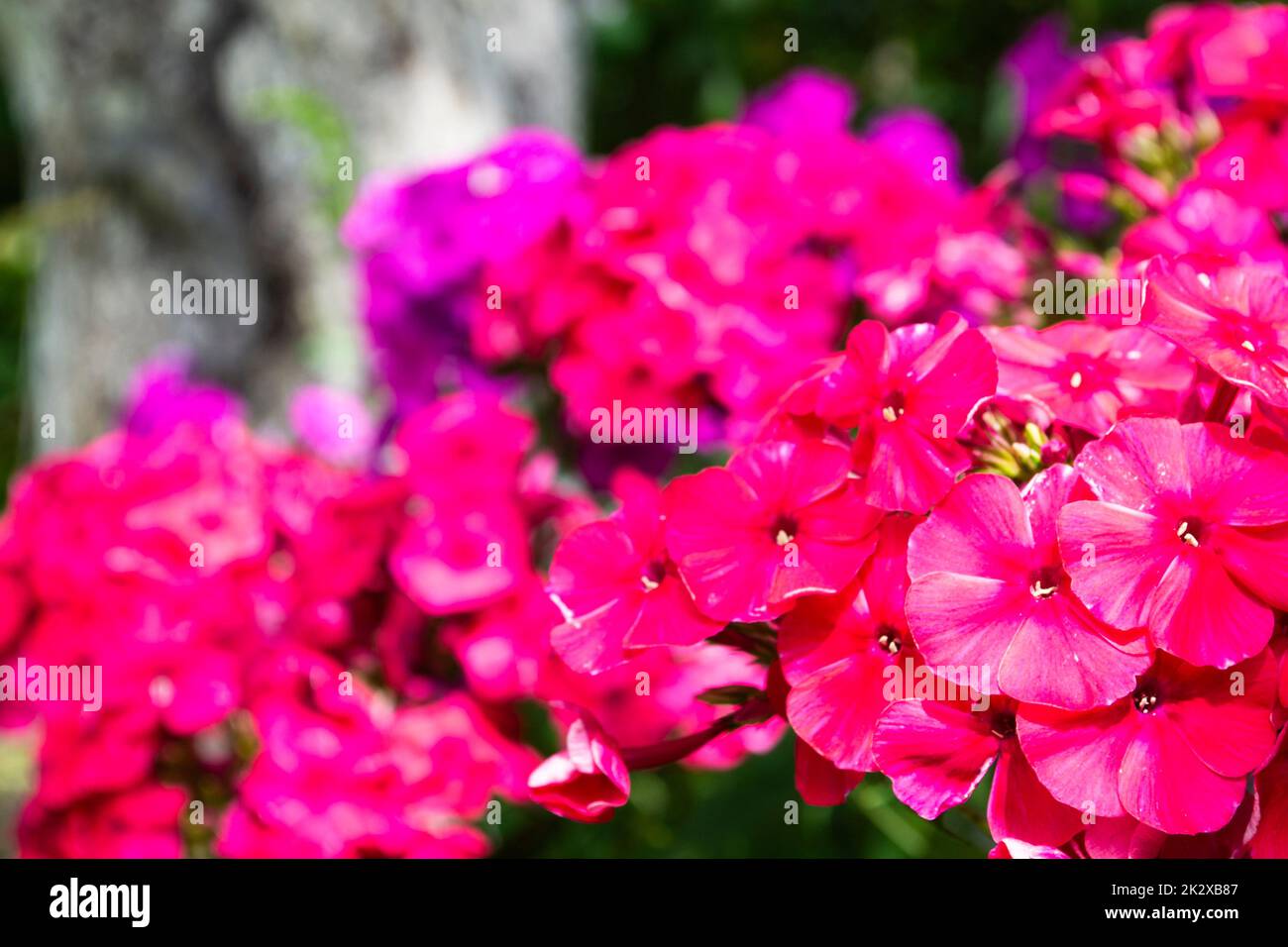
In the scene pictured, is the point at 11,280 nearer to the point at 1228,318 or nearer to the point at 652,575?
the point at 652,575

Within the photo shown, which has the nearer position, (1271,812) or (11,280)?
(1271,812)

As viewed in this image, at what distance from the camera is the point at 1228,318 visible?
0.53 meters

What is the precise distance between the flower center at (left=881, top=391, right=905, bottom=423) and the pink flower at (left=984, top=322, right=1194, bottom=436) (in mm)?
49

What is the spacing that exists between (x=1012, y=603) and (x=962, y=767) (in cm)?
7

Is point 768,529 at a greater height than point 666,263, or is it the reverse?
point 666,263

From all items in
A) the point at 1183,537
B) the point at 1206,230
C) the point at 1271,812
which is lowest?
the point at 1271,812

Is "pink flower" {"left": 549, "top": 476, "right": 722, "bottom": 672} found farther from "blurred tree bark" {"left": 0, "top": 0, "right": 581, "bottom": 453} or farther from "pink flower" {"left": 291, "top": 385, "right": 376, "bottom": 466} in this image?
"blurred tree bark" {"left": 0, "top": 0, "right": 581, "bottom": 453}

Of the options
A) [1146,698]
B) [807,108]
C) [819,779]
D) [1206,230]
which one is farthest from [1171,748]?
[807,108]

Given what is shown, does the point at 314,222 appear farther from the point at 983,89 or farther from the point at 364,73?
the point at 983,89

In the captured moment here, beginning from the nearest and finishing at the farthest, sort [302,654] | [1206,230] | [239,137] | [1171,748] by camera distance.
Answer: [1171,748], [1206,230], [302,654], [239,137]

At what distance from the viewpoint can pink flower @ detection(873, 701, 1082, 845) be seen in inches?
19.4

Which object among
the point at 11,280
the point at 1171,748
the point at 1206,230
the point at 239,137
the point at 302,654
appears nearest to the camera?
the point at 1171,748

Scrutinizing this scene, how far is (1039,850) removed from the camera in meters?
0.49
